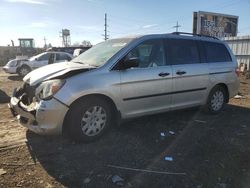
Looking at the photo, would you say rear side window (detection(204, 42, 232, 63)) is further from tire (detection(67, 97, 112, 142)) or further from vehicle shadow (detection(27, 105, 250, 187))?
tire (detection(67, 97, 112, 142))

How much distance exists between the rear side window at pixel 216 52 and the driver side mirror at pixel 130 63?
2.32 meters

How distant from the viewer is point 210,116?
22.1 ft

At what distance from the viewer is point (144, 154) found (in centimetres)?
439

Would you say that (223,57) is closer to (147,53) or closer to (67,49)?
(147,53)

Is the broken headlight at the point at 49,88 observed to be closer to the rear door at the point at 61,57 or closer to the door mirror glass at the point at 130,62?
the door mirror glass at the point at 130,62

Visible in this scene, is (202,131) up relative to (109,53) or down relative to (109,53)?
down

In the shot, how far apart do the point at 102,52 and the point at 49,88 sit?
5.04 feet

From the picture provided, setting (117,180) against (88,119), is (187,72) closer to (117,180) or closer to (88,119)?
(88,119)

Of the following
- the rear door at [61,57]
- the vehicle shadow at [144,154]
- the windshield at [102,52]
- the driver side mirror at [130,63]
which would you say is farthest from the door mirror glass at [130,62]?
the rear door at [61,57]

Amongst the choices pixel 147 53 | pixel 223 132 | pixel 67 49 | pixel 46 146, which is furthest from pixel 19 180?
pixel 67 49

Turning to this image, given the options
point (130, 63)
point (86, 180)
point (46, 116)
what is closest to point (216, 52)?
point (130, 63)

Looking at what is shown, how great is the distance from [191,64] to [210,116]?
1.45 m

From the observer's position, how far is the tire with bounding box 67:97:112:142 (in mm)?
4496

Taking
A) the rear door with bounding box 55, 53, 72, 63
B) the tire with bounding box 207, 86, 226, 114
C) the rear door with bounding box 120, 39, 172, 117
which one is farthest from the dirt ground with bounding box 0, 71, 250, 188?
the rear door with bounding box 55, 53, 72, 63
